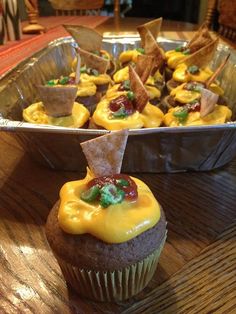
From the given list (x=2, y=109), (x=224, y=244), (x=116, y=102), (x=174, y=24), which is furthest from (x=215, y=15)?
(x=224, y=244)

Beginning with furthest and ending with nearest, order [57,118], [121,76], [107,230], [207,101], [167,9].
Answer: [167,9] < [121,76] < [57,118] < [207,101] < [107,230]

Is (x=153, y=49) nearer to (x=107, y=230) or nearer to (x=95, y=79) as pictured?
(x=95, y=79)

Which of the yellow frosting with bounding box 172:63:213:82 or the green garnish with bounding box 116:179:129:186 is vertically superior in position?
the green garnish with bounding box 116:179:129:186

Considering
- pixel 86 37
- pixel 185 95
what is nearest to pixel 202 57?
pixel 185 95

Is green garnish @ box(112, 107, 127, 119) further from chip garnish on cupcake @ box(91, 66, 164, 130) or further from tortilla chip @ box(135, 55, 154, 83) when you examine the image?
tortilla chip @ box(135, 55, 154, 83)

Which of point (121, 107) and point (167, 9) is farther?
point (167, 9)


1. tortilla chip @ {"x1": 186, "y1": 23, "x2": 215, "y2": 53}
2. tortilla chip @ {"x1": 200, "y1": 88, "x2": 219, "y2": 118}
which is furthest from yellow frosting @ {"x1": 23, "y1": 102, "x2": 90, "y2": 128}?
tortilla chip @ {"x1": 186, "y1": 23, "x2": 215, "y2": 53}

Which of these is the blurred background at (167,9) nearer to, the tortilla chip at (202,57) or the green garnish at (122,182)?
the tortilla chip at (202,57)
